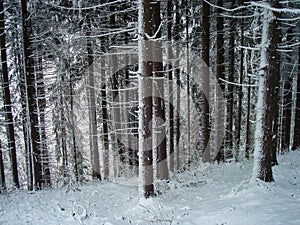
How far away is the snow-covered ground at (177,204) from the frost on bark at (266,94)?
667 millimetres

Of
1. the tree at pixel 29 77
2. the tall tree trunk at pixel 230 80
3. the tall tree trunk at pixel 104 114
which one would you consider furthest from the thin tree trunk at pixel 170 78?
the tree at pixel 29 77

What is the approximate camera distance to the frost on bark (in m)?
7.78

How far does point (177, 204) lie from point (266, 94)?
4.70 meters

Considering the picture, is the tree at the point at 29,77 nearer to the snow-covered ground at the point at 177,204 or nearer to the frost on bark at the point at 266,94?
the snow-covered ground at the point at 177,204

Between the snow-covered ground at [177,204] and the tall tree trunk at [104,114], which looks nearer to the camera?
the snow-covered ground at [177,204]

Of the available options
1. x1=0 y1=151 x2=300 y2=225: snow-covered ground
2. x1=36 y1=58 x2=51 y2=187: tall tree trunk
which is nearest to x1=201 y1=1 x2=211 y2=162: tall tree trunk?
x1=0 y1=151 x2=300 y2=225: snow-covered ground

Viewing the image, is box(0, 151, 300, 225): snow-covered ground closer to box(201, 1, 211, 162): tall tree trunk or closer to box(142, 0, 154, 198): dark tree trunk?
box(142, 0, 154, 198): dark tree trunk

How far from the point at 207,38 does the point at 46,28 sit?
9020mm

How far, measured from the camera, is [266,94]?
7938mm

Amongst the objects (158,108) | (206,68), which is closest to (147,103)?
(158,108)

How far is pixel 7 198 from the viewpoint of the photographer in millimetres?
10398

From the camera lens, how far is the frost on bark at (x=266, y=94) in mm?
7777

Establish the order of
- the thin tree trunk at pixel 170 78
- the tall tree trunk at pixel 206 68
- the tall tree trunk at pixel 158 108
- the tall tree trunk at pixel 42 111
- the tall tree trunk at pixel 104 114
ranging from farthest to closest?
the tall tree trunk at pixel 42 111, the tall tree trunk at pixel 104 114, the thin tree trunk at pixel 170 78, the tall tree trunk at pixel 206 68, the tall tree trunk at pixel 158 108

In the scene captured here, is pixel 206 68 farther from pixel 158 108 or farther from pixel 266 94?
pixel 266 94
